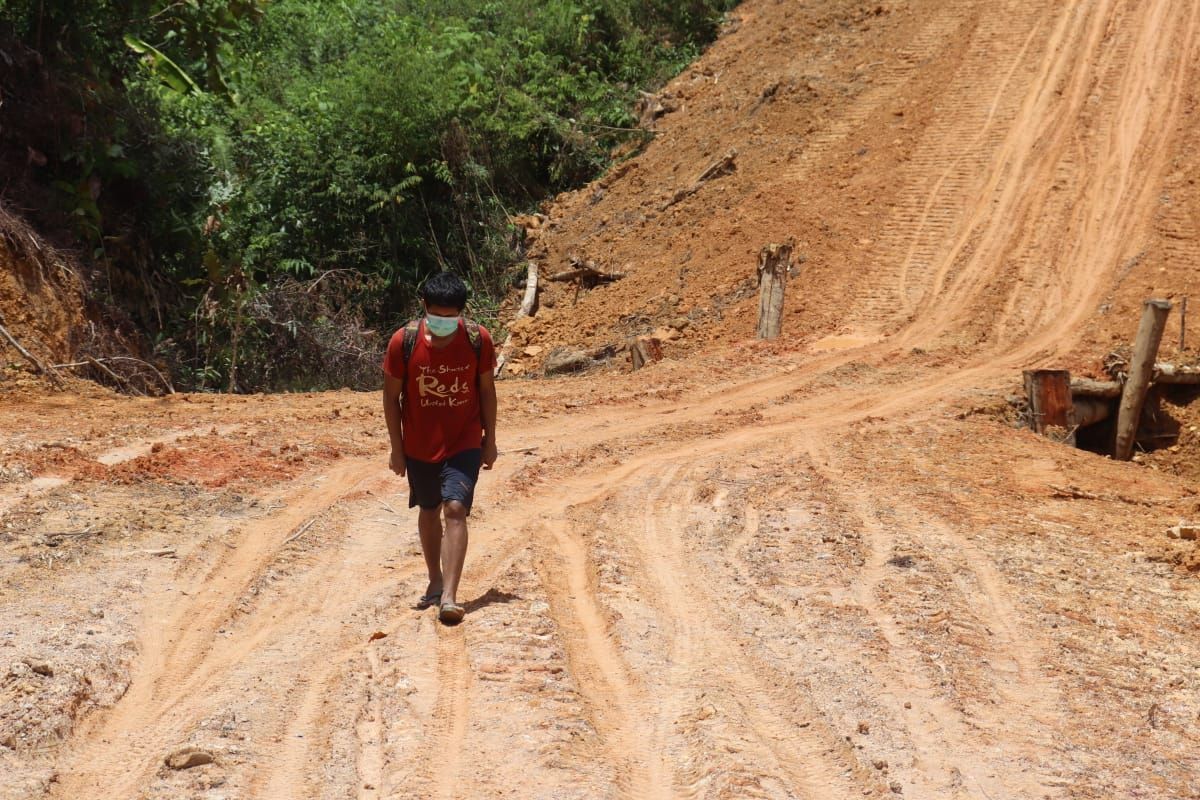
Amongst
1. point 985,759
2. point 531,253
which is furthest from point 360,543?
point 531,253

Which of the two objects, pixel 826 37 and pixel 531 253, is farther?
pixel 826 37

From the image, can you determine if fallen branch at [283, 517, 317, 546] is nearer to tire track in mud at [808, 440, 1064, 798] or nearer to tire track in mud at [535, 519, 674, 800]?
tire track in mud at [535, 519, 674, 800]

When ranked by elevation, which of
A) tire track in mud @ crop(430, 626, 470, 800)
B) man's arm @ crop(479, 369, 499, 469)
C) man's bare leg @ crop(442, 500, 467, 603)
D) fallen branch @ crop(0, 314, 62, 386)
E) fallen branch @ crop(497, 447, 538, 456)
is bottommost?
fallen branch @ crop(497, 447, 538, 456)

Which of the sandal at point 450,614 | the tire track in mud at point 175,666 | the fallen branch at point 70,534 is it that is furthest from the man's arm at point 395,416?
the fallen branch at point 70,534

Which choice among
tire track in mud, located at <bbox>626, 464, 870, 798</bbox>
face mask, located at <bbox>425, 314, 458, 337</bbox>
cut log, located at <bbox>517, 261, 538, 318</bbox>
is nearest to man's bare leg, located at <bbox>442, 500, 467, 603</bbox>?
face mask, located at <bbox>425, 314, 458, 337</bbox>

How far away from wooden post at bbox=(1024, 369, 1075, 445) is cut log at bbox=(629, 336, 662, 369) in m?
4.41

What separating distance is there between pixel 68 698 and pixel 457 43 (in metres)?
18.2

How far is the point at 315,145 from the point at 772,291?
8.18 meters

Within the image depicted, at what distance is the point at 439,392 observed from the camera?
17.7 ft

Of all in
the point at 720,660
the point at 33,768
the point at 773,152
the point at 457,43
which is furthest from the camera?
the point at 457,43

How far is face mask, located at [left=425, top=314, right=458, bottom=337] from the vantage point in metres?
5.31

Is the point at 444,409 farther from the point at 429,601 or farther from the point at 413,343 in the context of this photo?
the point at 429,601

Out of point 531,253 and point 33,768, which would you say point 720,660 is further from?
point 531,253

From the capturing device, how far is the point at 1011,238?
16719mm
